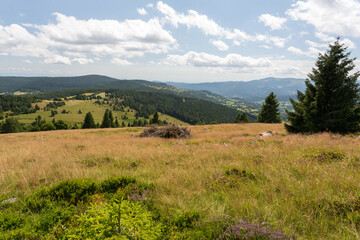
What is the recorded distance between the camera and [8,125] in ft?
229

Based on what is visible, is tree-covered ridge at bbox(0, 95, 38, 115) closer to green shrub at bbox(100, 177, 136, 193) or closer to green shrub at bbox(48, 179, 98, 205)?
green shrub at bbox(48, 179, 98, 205)

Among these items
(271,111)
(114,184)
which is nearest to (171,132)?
(114,184)

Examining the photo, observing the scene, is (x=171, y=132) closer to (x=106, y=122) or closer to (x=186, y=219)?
(x=186, y=219)

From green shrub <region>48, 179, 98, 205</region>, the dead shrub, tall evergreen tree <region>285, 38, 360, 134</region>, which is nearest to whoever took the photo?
green shrub <region>48, 179, 98, 205</region>

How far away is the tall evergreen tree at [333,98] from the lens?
43.7ft

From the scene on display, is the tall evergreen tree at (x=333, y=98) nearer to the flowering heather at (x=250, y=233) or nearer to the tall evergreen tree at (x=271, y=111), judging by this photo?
the flowering heather at (x=250, y=233)

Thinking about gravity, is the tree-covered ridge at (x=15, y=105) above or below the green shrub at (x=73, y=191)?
below

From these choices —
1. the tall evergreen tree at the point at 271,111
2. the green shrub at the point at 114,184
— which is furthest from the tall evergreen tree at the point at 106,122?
the green shrub at the point at 114,184

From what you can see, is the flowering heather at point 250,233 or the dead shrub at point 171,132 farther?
the dead shrub at point 171,132

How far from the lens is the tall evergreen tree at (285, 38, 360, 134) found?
43.7ft

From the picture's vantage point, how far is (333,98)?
14.0 m

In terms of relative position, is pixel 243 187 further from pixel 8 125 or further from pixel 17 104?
pixel 17 104

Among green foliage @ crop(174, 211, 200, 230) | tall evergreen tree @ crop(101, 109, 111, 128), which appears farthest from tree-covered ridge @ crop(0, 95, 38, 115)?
green foliage @ crop(174, 211, 200, 230)

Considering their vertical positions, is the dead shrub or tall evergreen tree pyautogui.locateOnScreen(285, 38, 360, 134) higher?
tall evergreen tree pyautogui.locateOnScreen(285, 38, 360, 134)
